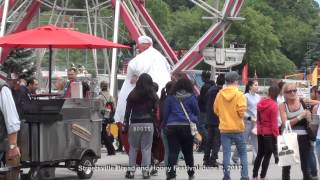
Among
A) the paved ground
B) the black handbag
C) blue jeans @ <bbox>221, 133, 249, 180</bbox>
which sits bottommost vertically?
the paved ground

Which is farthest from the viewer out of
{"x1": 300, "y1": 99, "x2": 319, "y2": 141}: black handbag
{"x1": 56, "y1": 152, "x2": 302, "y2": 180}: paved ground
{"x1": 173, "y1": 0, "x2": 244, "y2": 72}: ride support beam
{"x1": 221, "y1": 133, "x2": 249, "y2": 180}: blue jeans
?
{"x1": 173, "y1": 0, "x2": 244, "y2": 72}: ride support beam

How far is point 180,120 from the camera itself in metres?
13.8

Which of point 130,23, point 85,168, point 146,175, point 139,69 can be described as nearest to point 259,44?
point 130,23

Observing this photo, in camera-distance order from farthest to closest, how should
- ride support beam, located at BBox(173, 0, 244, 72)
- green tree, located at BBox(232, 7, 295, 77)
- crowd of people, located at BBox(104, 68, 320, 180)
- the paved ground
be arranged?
green tree, located at BBox(232, 7, 295, 77) → ride support beam, located at BBox(173, 0, 244, 72) → the paved ground → crowd of people, located at BBox(104, 68, 320, 180)

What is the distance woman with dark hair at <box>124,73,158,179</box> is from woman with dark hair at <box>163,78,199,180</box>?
0.62 m

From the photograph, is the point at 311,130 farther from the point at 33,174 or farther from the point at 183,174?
the point at 33,174

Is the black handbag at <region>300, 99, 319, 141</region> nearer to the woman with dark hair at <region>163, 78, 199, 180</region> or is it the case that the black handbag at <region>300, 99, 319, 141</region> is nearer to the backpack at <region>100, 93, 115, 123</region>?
the woman with dark hair at <region>163, 78, 199, 180</region>

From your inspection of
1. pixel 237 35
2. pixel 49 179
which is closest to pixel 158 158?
pixel 49 179

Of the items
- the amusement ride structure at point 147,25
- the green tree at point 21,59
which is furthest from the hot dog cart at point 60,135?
the green tree at point 21,59

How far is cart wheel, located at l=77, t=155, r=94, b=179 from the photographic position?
14836mm

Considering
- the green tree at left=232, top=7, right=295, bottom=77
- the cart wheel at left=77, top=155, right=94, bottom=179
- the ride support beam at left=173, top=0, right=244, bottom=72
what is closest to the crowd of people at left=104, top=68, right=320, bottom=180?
the cart wheel at left=77, top=155, right=94, bottom=179

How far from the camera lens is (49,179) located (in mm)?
15039

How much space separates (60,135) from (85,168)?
47.8 inches

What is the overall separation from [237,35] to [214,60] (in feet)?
195
